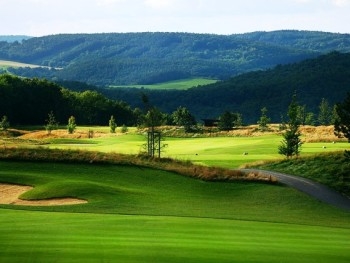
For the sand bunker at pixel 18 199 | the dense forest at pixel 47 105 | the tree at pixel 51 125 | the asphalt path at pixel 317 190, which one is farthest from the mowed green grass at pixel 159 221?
the dense forest at pixel 47 105

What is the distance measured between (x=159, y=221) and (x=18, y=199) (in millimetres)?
11633

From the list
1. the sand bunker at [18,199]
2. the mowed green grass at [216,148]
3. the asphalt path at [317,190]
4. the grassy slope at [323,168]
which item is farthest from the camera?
the mowed green grass at [216,148]

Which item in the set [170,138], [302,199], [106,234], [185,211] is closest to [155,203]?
[185,211]

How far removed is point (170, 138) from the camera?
97000 mm

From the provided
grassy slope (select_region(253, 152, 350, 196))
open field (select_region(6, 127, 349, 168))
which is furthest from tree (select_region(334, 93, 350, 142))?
open field (select_region(6, 127, 349, 168))

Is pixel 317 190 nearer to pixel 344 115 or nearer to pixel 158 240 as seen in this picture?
pixel 344 115

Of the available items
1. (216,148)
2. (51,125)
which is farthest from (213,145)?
(51,125)

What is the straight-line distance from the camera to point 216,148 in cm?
7800

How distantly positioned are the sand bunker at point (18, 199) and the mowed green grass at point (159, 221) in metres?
0.61

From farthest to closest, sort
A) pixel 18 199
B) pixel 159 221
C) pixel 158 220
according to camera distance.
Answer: pixel 18 199, pixel 158 220, pixel 159 221

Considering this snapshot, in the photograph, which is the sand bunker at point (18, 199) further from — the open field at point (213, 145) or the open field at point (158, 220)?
the open field at point (213, 145)

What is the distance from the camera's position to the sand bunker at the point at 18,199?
35.9 meters

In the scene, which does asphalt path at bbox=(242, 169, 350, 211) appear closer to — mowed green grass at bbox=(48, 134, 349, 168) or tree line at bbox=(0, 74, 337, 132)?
mowed green grass at bbox=(48, 134, 349, 168)

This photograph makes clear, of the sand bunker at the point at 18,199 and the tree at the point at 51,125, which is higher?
the tree at the point at 51,125
